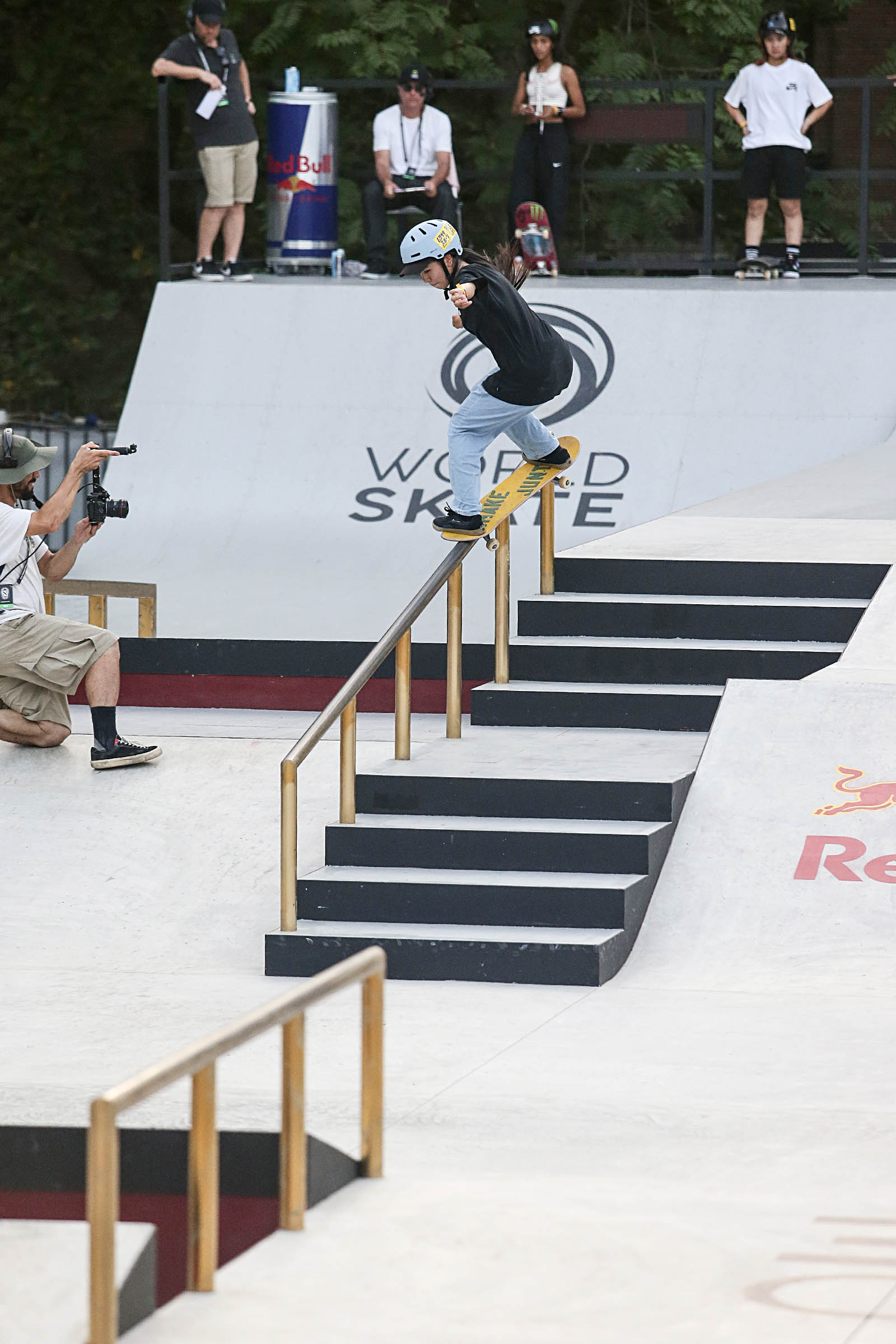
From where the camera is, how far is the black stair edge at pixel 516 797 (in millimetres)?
7555

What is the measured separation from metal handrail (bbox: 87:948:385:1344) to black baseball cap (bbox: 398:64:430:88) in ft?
42.0

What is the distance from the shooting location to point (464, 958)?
696cm

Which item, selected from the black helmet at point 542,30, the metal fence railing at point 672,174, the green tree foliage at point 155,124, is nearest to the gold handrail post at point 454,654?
the metal fence railing at point 672,174

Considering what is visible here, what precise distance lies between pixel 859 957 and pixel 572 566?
2.96 m

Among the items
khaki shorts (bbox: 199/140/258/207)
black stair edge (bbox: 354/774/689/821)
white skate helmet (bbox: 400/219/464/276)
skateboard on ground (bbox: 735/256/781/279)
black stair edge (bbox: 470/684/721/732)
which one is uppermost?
khaki shorts (bbox: 199/140/258/207)

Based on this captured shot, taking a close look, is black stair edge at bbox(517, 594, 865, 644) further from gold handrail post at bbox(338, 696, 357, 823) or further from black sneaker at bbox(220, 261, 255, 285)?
black sneaker at bbox(220, 261, 255, 285)

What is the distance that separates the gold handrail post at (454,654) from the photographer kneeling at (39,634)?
4.72 feet

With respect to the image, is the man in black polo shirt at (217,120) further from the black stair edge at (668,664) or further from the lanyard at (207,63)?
the black stair edge at (668,664)

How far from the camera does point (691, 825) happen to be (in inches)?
298

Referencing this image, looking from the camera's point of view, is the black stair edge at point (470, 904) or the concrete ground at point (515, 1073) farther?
the black stair edge at point (470, 904)

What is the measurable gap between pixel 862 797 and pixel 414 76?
10.4 metres

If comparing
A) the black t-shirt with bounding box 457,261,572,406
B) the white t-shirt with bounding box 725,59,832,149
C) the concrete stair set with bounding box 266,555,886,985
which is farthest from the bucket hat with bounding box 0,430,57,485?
the white t-shirt with bounding box 725,59,832,149

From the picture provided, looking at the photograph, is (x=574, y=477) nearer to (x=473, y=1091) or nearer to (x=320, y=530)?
(x=320, y=530)

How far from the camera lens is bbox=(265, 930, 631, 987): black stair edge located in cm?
686
